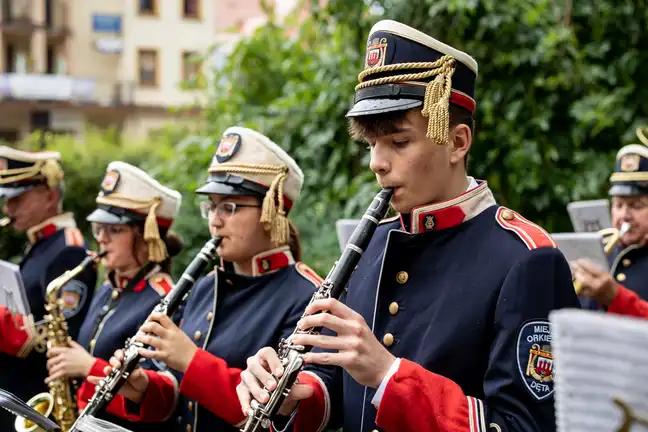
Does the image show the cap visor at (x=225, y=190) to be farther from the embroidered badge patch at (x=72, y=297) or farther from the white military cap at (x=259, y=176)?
the embroidered badge patch at (x=72, y=297)

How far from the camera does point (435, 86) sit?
95.3 inches

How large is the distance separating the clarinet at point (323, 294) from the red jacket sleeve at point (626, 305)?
2.46 m

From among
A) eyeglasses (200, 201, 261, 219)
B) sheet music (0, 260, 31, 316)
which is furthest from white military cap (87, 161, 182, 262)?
eyeglasses (200, 201, 261, 219)

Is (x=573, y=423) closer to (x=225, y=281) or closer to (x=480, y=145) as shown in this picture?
(x=225, y=281)

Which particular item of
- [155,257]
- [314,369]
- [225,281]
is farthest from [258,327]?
[155,257]

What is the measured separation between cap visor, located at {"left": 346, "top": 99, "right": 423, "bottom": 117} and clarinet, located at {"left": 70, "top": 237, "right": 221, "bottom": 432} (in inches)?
55.1

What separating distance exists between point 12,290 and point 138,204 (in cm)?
106

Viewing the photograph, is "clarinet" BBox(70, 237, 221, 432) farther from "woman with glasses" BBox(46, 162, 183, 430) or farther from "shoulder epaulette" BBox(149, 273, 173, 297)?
"shoulder epaulette" BBox(149, 273, 173, 297)

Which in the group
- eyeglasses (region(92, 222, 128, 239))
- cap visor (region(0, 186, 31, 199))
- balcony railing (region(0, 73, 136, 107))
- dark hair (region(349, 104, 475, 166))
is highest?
balcony railing (region(0, 73, 136, 107))

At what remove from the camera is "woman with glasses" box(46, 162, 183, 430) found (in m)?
4.34

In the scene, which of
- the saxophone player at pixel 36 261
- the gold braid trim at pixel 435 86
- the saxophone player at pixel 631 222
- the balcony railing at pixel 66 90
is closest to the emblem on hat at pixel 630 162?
the saxophone player at pixel 631 222

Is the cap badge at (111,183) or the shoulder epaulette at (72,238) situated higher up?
the cap badge at (111,183)

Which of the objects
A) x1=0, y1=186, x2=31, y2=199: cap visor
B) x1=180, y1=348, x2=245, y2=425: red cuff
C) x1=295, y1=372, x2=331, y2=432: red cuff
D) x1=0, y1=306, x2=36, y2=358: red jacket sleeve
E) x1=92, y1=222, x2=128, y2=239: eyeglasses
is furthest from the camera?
x1=0, y1=186, x2=31, y2=199: cap visor

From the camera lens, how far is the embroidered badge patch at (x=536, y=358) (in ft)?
7.17
